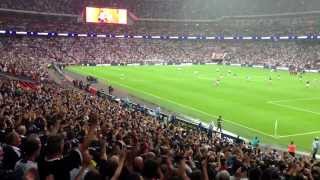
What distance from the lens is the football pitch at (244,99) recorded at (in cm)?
3130

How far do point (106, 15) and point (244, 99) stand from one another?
6223cm

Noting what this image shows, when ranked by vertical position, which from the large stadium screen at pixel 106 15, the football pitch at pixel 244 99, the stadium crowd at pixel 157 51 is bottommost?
the football pitch at pixel 244 99

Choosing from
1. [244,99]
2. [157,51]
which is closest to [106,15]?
[157,51]

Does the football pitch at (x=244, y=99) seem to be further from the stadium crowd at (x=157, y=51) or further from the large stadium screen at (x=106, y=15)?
the large stadium screen at (x=106, y=15)

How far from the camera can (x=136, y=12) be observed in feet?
370

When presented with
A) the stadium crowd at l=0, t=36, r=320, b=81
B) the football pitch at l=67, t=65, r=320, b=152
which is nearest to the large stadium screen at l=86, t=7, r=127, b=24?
the stadium crowd at l=0, t=36, r=320, b=81

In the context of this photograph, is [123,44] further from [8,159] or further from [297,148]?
[8,159]

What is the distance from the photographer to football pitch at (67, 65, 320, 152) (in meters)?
31.3

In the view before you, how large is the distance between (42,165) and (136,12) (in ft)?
356

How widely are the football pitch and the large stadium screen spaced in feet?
113

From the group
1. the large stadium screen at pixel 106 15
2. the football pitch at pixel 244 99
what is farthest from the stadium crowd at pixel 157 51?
the football pitch at pixel 244 99

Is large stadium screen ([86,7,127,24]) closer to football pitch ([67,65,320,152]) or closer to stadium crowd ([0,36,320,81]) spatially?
stadium crowd ([0,36,320,81])

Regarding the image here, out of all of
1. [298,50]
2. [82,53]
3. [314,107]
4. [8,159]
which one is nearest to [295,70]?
[298,50]

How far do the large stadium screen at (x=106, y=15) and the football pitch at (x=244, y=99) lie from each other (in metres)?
34.4
